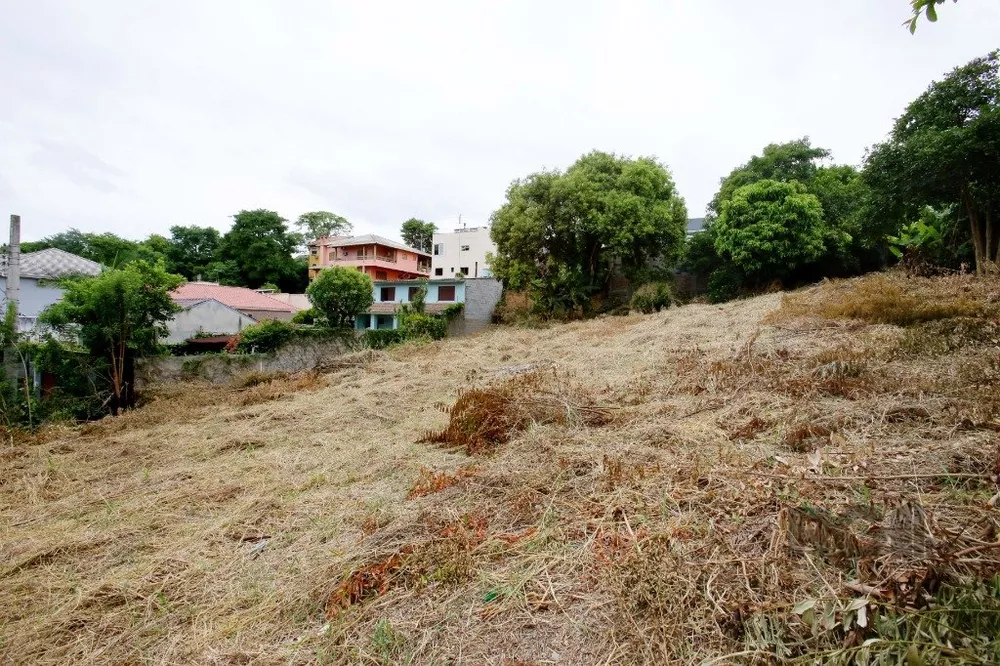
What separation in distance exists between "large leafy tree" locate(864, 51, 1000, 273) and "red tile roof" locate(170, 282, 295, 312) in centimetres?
2292

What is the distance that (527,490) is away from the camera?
9.57 feet

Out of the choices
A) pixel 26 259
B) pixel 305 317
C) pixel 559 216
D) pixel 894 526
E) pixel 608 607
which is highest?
pixel 559 216

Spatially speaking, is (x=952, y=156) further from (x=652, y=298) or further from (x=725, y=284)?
(x=725, y=284)

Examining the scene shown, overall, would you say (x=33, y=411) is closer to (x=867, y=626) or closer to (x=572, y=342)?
(x=572, y=342)

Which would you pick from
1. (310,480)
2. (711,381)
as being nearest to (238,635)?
(310,480)

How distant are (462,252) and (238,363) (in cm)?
2441

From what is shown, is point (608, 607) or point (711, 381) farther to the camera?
point (711, 381)

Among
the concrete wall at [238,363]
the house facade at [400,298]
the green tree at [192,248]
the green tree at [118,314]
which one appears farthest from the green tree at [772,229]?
the green tree at [192,248]

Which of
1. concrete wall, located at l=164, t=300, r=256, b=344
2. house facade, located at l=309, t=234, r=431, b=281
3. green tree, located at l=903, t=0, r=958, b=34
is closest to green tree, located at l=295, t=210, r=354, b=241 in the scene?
house facade, located at l=309, t=234, r=431, b=281

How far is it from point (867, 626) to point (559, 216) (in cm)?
1607

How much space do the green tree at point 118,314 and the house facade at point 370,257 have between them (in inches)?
958

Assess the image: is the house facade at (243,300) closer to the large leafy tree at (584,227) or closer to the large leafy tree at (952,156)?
the large leafy tree at (584,227)

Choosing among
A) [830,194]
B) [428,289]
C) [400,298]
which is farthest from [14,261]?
[830,194]

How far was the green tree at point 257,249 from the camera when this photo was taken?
34.2m
